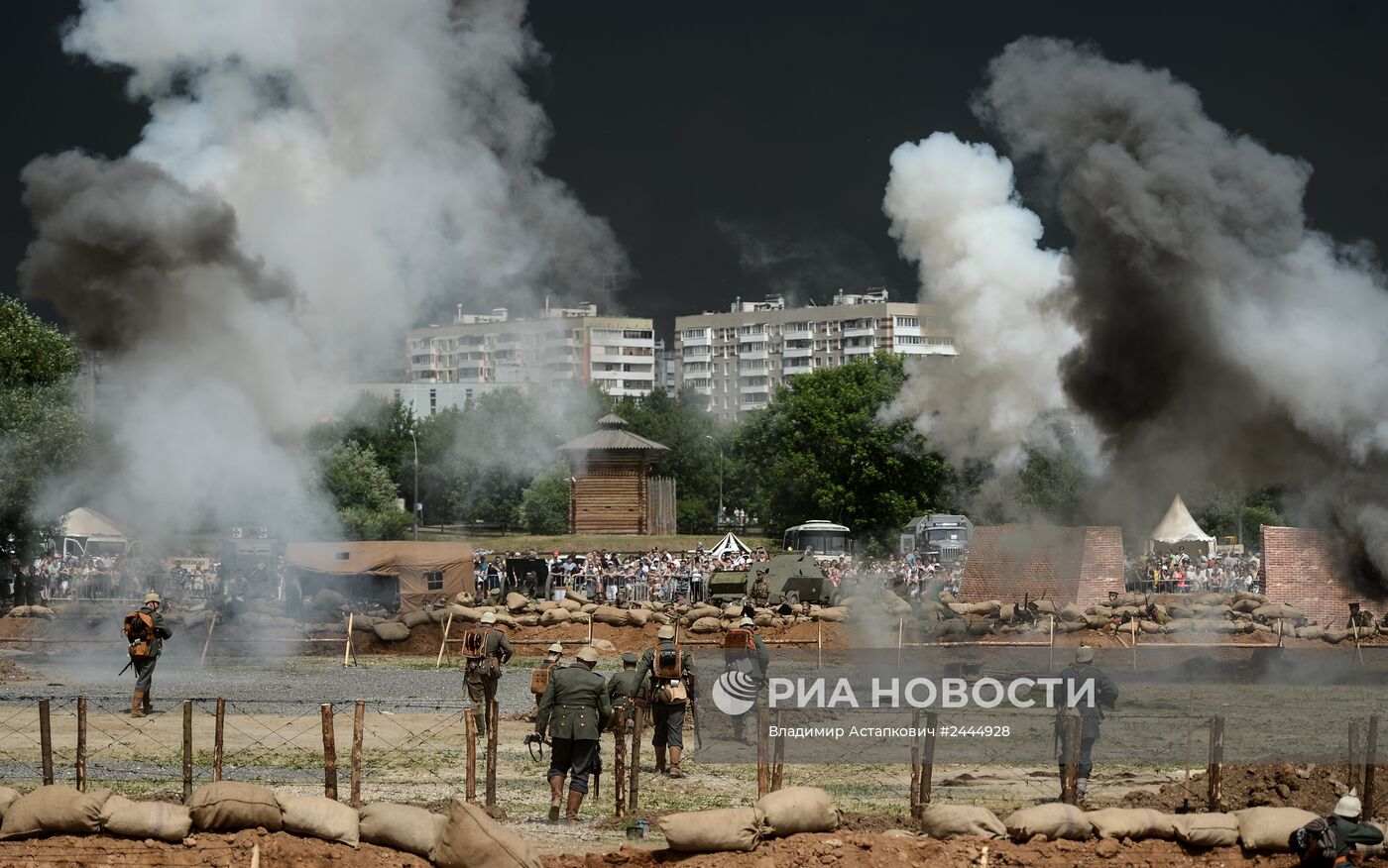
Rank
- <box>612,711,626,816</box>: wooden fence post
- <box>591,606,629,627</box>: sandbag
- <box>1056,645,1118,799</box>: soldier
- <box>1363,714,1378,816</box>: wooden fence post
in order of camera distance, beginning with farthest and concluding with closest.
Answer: <box>591,606,629,627</box>: sandbag → <box>1056,645,1118,799</box>: soldier → <box>612,711,626,816</box>: wooden fence post → <box>1363,714,1378,816</box>: wooden fence post

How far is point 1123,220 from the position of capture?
106 feet

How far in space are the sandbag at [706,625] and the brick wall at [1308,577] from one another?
41.6ft

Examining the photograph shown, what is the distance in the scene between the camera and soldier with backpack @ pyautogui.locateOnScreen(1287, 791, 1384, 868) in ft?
39.7

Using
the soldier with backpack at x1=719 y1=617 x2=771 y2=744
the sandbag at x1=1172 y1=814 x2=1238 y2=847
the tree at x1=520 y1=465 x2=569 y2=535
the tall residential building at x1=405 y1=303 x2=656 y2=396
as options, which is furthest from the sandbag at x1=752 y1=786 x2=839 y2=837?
the tall residential building at x1=405 y1=303 x2=656 y2=396

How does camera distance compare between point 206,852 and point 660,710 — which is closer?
point 206,852

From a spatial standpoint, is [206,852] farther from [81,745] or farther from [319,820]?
[81,745]

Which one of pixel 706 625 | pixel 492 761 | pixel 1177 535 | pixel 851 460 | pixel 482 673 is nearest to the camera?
pixel 492 761

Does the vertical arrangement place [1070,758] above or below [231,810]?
above

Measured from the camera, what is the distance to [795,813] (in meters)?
13.7

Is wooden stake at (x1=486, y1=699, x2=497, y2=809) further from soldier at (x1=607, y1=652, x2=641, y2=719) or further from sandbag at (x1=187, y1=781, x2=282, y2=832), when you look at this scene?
sandbag at (x1=187, y1=781, x2=282, y2=832)

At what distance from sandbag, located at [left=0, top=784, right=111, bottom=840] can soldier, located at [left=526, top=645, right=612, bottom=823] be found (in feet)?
14.6

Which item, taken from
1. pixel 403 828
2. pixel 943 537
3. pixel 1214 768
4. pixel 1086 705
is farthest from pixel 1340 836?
pixel 943 537

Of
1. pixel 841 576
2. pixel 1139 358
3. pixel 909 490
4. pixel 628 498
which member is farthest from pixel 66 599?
pixel 909 490

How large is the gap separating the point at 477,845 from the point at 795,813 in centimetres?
276
